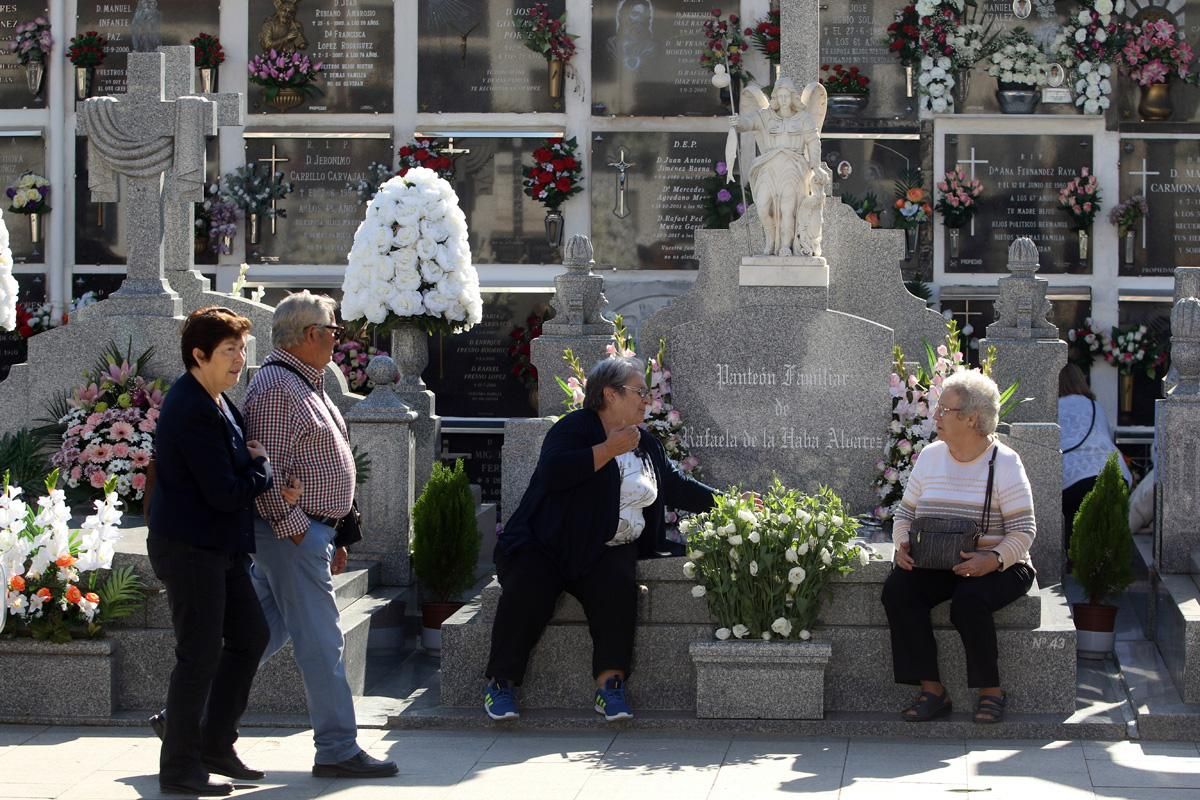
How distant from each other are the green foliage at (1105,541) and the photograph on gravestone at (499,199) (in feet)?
19.4

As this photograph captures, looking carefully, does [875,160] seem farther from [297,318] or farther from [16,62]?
[297,318]

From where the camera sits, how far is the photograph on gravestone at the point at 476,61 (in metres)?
12.8

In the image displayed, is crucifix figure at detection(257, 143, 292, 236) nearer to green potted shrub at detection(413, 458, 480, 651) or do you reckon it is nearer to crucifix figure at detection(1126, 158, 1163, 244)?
green potted shrub at detection(413, 458, 480, 651)

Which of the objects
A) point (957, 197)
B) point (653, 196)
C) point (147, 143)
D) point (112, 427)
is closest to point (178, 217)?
point (147, 143)

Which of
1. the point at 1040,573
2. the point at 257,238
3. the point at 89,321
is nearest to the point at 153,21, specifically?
the point at 89,321

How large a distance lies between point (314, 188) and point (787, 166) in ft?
15.3

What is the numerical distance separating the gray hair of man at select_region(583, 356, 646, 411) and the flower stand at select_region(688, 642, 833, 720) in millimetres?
916

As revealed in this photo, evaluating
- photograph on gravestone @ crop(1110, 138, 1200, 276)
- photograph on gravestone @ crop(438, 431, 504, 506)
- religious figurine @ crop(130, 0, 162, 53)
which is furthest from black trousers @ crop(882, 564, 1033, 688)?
photograph on gravestone @ crop(1110, 138, 1200, 276)

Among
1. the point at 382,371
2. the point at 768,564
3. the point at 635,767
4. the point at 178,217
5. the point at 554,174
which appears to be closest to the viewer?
the point at 635,767

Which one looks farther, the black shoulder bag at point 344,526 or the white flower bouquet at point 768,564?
the white flower bouquet at point 768,564

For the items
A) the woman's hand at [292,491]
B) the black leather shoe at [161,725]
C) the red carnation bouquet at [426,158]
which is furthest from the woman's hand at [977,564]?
the red carnation bouquet at [426,158]

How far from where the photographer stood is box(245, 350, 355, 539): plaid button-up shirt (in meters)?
5.34

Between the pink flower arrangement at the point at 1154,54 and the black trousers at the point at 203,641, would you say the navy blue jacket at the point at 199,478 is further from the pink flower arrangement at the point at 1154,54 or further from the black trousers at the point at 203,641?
the pink flower arrangement at the point at 1154,54

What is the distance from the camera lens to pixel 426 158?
41.1ft
